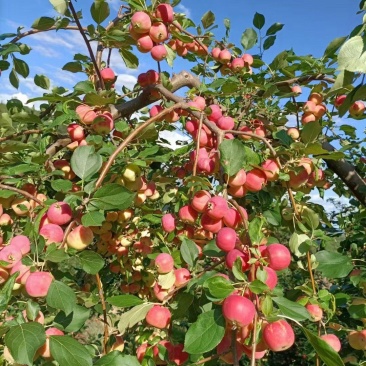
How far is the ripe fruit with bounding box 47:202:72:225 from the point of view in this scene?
0.93 meters

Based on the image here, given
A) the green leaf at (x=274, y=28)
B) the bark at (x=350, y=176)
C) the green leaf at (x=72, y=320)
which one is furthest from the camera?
the green leaf at (x=274, y=28)

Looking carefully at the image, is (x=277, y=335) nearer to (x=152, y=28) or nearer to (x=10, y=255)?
(x=10, y=255)

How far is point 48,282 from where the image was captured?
82cm

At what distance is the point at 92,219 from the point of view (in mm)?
889

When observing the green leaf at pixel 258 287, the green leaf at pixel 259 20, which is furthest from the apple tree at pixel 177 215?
the green leaf at pixel 259 20

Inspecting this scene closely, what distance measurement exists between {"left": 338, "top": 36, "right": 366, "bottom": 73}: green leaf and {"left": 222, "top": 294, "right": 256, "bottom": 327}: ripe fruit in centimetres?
43

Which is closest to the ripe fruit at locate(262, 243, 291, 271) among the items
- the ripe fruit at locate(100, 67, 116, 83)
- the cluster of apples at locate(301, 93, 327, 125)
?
the cluster of apples at locate(301, 93, 327, 125)

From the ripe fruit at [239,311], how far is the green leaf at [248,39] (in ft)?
4.75

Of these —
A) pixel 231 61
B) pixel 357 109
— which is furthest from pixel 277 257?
pixel 231 61

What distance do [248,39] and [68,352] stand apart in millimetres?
1556

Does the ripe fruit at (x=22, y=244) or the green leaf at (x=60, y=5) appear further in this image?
the green leaf at (x=60, y=5)

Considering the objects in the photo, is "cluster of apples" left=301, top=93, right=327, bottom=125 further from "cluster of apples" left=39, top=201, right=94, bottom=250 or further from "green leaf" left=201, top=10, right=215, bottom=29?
"cluster of apples" left=39, top=201, right=94, bottom=250

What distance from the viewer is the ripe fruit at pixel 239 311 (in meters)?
0.70

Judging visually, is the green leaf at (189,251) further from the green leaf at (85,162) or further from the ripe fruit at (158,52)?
the ripe fruit at (158,52)
